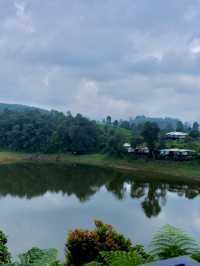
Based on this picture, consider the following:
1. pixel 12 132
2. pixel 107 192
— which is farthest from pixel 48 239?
pixel 12 132

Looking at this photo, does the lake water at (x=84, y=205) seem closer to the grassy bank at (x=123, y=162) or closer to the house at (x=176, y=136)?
the grassy bank at (x=123, y=162)

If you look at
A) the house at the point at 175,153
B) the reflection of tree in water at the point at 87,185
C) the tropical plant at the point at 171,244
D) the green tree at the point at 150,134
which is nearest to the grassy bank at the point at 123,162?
the house at the point at 175,153

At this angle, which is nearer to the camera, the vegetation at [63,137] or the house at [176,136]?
the vegetation at [63,137]

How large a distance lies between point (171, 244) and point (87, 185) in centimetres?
2803

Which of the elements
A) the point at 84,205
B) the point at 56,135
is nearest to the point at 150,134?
the point at 56,135

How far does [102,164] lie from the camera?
4681 cm

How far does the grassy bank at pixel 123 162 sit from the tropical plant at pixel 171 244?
32656 mm

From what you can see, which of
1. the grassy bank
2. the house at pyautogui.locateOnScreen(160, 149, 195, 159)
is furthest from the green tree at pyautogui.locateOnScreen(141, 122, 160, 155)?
the grassy bank

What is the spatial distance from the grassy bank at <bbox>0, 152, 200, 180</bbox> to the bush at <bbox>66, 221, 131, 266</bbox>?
1181 inches

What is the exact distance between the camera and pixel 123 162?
45.1m

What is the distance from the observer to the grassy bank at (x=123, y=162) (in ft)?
127

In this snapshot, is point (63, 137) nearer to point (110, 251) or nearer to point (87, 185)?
point (87, 185)

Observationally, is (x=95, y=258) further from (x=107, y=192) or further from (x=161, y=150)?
(x=161, y=150)

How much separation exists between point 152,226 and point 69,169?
25567 millimetres
